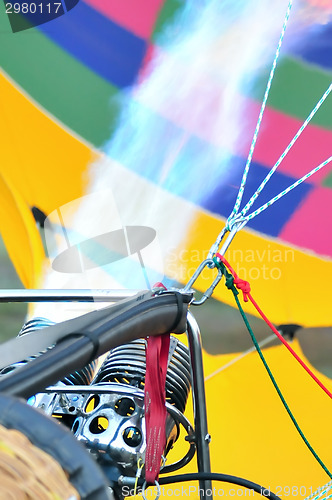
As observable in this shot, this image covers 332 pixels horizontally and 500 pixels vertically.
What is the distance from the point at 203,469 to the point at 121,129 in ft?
3.17

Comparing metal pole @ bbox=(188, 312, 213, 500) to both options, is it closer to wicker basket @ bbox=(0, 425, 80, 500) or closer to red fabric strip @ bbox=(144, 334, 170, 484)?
red fabric strip @ bbox=(144, 334, 170, 484)

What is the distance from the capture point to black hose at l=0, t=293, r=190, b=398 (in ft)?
1.66

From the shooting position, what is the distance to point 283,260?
1602 millimetres

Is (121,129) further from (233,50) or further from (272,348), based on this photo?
(272,348)

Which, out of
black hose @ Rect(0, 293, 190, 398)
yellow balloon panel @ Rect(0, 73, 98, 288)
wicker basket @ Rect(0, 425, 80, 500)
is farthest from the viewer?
yellow balloon panel @ Rect(0, 73, 98, 288)

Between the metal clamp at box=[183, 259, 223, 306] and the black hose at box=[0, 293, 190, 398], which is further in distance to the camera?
the metal clamp at box=[183, 259, 223, 306]

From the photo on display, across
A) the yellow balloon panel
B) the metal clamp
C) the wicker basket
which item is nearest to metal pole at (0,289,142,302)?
the metal clamp

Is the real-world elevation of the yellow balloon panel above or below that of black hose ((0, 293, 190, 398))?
above

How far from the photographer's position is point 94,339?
0.60 metres

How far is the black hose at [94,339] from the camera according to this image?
1.66 feet

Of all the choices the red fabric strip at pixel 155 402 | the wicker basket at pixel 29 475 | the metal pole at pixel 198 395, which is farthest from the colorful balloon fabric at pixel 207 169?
the wicker basket at pixel 29 475

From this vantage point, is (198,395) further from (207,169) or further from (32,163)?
(32,163)

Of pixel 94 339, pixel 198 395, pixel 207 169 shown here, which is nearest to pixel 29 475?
pixel 94 339

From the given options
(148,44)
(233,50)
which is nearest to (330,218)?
(233,50)
